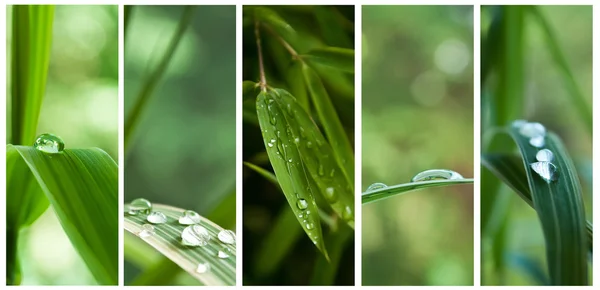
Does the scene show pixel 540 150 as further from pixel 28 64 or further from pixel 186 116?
pixel 28 64

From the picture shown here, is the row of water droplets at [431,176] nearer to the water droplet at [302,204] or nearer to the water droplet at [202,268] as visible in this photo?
the water droplet at [302,204]

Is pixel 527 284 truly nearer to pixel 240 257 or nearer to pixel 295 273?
pixel 295 273

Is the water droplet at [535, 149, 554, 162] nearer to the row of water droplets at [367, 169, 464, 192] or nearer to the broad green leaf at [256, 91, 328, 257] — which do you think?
the row of water droplets at [367, 169, 464, 192]

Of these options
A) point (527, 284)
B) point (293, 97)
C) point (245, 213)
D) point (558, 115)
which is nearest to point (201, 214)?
point (245, 213)

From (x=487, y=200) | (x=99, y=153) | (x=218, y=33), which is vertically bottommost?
(x=487, y=200)

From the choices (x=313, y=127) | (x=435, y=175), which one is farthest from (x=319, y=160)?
(x=435, y=175)

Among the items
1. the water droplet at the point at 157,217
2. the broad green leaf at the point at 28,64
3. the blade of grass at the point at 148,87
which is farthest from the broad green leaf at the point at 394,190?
the broad green leaf at the point at 28,64
